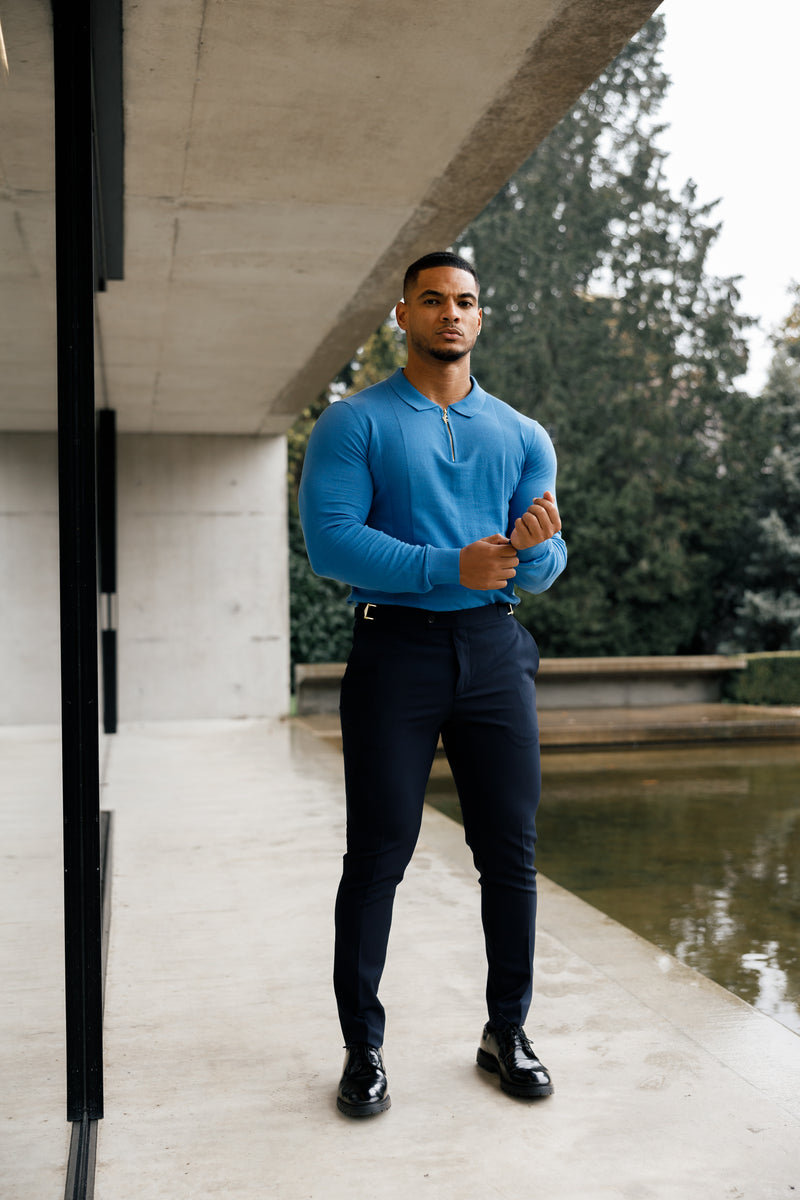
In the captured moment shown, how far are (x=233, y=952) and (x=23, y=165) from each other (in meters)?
2.38

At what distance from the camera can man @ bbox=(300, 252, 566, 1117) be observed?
2.50 metres

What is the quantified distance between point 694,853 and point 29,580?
4.10 m

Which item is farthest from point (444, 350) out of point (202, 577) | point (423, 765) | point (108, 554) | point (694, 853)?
point (202, 577)

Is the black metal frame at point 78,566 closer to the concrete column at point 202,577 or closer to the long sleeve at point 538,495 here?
the long sleeve at point 538,495

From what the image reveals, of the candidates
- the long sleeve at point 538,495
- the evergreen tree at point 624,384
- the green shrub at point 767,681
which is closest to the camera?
the long sleeve at point 538,495

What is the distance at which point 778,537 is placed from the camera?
16578 mm

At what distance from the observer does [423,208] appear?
15.6ft

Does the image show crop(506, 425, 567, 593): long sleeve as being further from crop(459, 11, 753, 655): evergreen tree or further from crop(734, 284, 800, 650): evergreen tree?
crop(734, 284, 800, 650): evergreen tree

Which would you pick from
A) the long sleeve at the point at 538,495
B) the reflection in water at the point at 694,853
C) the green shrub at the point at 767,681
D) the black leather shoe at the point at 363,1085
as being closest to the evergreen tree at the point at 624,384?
the green shrub at the point at 767,681

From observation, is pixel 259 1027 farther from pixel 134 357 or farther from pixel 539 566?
pixel 134 357

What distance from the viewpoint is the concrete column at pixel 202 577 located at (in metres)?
11.1

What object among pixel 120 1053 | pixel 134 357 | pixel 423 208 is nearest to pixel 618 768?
pixel 134 357

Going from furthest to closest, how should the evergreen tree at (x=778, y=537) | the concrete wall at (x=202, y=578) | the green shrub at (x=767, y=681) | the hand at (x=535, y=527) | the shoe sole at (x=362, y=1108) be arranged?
the evergreen tree at (x=778, y=537) < the green shrub at (x=767, y=681) < the concrete wall at (x=202, y=578) < the shoe sole at (x=362, y=1108) < the hand at (x=535, y=527)

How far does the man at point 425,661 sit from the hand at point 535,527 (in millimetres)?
104
